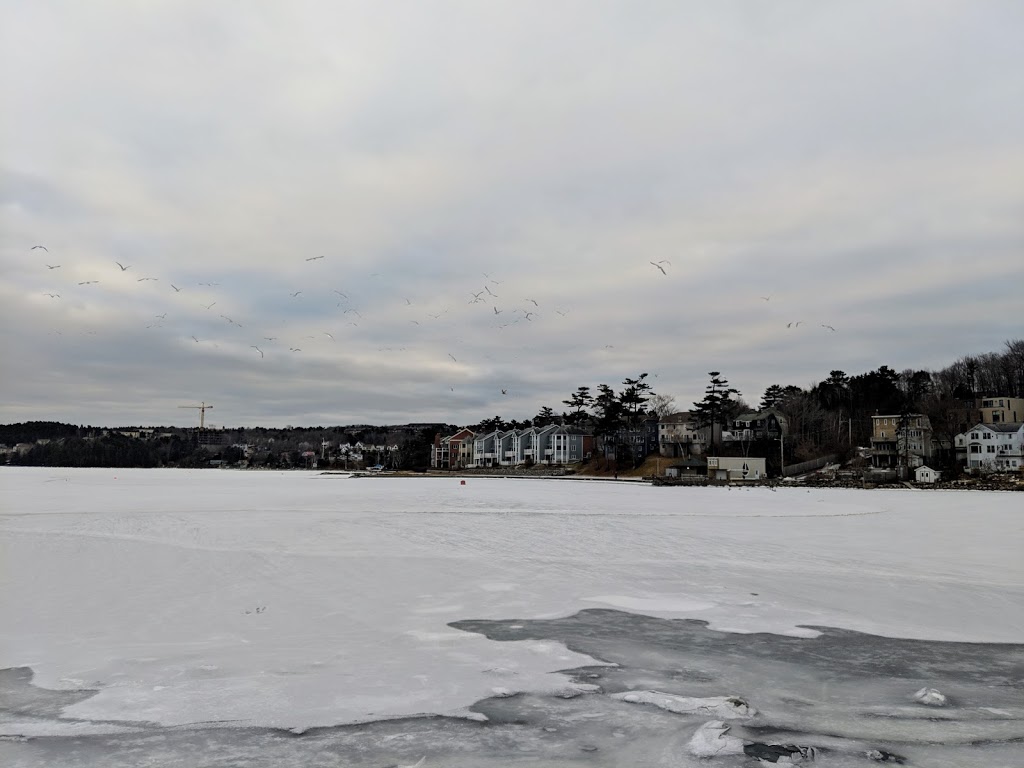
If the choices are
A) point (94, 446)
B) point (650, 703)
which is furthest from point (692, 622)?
point (94, 446)

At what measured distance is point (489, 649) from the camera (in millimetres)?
7746

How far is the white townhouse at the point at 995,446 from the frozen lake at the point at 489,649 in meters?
64.3

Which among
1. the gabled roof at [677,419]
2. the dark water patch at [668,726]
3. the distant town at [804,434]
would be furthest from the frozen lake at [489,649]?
the gabled roof at [677,419]

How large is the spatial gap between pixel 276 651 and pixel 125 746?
7.96ft

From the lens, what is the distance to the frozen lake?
523 cm

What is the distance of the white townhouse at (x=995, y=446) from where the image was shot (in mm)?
69000

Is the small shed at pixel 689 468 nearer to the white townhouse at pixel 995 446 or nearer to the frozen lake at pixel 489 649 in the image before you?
the white townhouse at pixel 995 446

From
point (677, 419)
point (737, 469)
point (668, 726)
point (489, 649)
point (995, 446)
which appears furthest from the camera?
point (677, 419)

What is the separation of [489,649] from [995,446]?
81.1 metres

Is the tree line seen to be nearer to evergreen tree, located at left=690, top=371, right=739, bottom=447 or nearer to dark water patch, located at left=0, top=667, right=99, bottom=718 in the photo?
evergreen tree, located at left=690, top=371, right=739, bottom=447

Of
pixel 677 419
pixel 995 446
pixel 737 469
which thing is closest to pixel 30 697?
pixel 737 469

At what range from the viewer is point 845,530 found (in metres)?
21.1

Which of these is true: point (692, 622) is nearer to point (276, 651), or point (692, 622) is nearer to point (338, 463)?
point (276, 651)

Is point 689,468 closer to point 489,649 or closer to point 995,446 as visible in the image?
point 995,446
